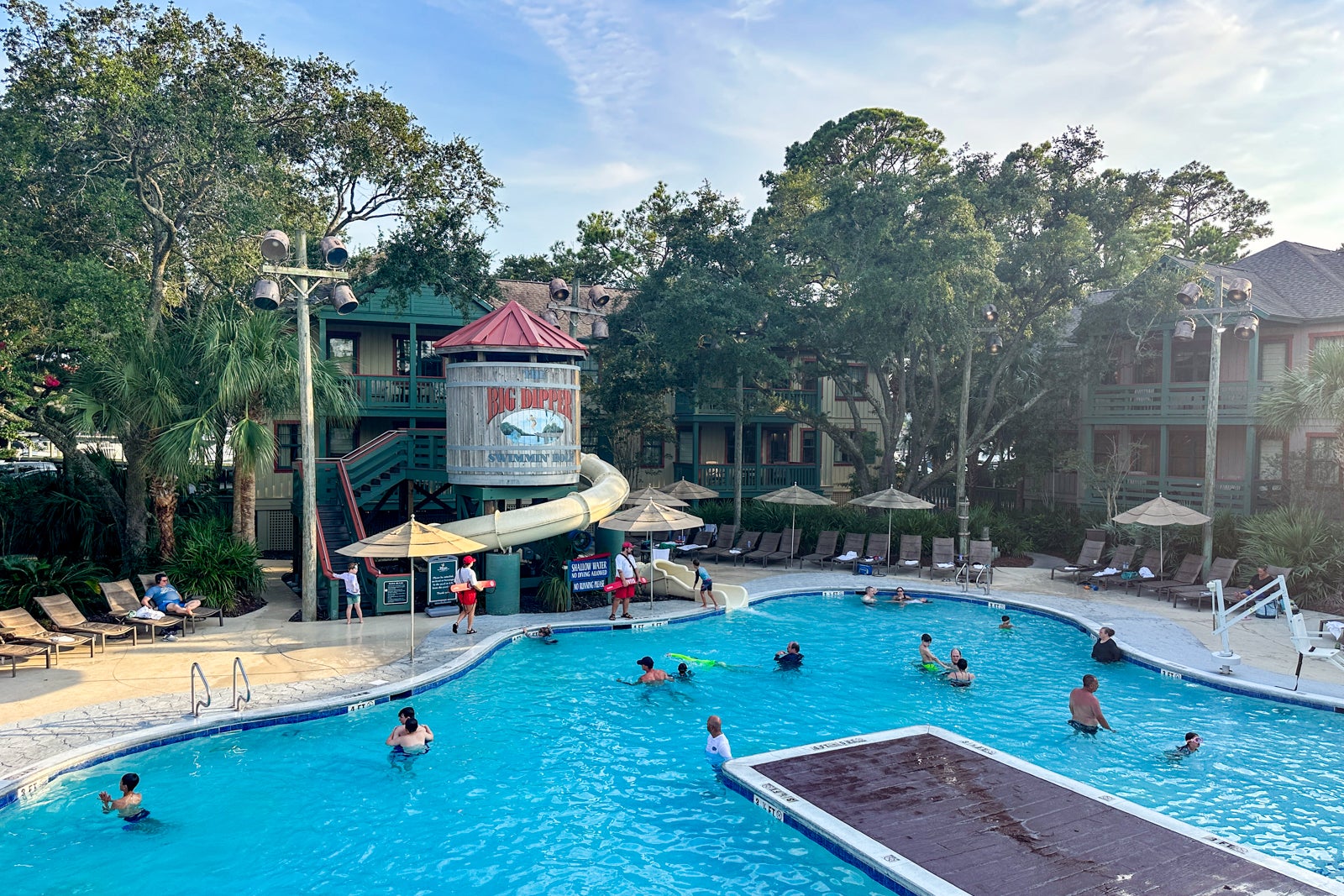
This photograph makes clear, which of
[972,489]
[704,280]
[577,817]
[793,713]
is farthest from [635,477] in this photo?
[577,817]

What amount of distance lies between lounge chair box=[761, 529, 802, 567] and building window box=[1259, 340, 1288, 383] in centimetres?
1711

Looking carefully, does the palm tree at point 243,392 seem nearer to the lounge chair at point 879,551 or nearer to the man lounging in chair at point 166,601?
the man lounging in chair at point 166,601

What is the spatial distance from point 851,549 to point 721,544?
453 centimetres

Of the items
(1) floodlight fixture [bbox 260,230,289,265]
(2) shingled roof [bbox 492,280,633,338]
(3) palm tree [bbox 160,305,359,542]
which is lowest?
(3) palm tree [bbox 160,305,359,542]

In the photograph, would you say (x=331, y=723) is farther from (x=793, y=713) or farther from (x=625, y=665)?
(x=793, y=713)

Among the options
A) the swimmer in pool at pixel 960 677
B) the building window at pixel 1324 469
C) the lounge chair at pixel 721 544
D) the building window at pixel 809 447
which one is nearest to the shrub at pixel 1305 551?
the building window at pixel 1324 469

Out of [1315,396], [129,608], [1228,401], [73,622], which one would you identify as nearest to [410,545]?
[129,608]

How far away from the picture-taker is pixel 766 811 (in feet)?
34.5

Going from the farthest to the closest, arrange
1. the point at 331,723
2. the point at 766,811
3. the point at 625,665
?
1. the point at 625,665
2. the point at 331,723
3. the point at 766,811

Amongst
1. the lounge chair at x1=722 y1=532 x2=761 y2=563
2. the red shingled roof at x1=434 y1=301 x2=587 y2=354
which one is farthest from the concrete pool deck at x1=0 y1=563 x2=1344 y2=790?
the red shingled roof at x1=434 y1=301 x2=587 y2=354

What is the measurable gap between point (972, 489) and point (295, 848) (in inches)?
1262

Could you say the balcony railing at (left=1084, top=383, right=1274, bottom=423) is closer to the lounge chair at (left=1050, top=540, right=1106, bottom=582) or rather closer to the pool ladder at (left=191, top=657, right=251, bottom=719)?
the lounge chair at (left=1050, top=540, right=1106, bottom=582)

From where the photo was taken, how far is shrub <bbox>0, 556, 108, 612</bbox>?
658 inches

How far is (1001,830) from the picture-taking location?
9.48 m
